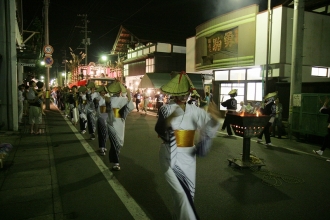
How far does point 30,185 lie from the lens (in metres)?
5.02

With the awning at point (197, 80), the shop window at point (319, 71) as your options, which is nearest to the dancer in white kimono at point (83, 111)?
the shop window at point (319, 71)

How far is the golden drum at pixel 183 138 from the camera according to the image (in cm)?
321

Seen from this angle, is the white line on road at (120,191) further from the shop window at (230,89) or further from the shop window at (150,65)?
the shop window at (150,65)

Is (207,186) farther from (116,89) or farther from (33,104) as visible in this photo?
(33,104)

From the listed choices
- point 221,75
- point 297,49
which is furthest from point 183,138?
point 221,75

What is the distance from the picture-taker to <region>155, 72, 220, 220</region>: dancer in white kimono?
3.11 metres

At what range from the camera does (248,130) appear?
20.0ft

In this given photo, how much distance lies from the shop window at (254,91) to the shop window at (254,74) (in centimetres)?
36

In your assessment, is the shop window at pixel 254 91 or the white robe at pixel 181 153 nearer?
the white robe at pixel 181 153

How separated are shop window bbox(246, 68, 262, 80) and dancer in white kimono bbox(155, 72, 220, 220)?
13.5 metres

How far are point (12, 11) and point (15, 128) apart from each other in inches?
175

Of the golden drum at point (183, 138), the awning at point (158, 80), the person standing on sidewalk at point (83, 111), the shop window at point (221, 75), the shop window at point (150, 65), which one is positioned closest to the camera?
the golden drum at point (183, 138)

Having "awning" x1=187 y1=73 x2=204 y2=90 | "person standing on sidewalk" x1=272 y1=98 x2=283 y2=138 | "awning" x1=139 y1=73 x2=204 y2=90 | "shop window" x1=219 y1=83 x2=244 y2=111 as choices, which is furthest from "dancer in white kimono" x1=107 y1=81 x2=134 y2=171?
"awning" x1=187 y1=73 x2=204 y2=90

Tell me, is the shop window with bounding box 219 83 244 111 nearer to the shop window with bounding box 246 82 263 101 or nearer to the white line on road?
the shop window with bounding box 246 82 263 101
